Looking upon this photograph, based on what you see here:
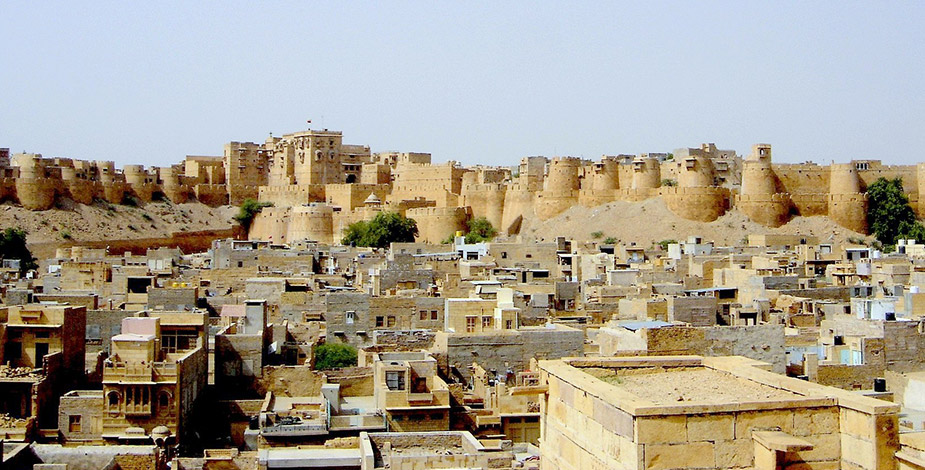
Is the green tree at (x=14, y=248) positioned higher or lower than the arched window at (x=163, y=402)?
higher

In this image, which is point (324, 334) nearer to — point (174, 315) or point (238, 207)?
point (174, 315)

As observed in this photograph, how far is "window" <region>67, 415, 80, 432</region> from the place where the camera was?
14789 mm

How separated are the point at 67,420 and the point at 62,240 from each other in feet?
115

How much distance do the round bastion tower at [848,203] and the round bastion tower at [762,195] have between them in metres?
2.01

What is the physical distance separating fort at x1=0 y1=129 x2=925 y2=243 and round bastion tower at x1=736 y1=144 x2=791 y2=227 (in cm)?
5

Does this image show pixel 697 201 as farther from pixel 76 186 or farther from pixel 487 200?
pixel 76 186

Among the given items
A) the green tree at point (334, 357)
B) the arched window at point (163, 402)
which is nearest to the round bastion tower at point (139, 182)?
the green tree at point (334, 357)

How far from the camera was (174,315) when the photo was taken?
1692 cm

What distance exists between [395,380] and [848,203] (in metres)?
37.0

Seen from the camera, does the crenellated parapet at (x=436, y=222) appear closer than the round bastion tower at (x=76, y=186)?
Yes

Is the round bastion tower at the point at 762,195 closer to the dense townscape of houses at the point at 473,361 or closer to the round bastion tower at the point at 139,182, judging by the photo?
the dense townscape of houses at the point at 473,361

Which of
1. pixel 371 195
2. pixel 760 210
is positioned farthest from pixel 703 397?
pixel 371 195

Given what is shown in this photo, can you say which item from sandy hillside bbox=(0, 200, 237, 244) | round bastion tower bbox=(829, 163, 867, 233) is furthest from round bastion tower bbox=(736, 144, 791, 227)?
sandy hillside bbox=(0, 200, 237, 244)

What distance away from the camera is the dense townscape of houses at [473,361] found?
17.7 ft
